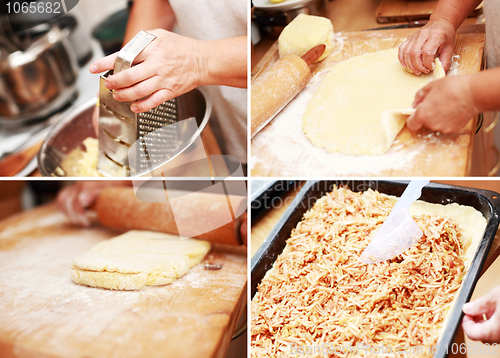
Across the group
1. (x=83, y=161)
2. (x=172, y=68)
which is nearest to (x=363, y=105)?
(x=172, y=68)

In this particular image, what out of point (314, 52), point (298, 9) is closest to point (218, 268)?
point (314, 52)

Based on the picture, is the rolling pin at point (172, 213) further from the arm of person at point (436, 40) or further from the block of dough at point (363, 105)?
the arm of person at point (436, 40)

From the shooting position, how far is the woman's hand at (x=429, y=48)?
0.64m

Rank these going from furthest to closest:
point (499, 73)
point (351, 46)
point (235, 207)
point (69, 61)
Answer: point (69, 61), point (351, 46), point (235, 207), point (499, 73)

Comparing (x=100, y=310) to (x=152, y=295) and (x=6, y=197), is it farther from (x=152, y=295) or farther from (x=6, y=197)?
(x=6, y=197)

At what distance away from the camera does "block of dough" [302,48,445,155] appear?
1.94 feet

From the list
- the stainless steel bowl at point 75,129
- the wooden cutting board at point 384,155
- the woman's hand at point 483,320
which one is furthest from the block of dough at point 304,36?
the woman's hand at point 483,320

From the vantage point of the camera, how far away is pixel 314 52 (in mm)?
784

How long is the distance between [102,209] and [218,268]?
1.23 feet

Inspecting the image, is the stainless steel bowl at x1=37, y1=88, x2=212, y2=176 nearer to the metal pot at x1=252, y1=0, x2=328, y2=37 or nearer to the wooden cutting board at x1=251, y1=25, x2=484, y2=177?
the wooden cutting board at x1=251, y1=25, x2=484, y2=177

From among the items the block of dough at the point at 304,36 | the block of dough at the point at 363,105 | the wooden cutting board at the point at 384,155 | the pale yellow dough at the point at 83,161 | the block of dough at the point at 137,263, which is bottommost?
the block of dough at the point at 137,263

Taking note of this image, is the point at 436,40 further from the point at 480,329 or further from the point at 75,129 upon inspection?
the point at 75,129

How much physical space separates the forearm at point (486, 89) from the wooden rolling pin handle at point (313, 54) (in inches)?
14.1

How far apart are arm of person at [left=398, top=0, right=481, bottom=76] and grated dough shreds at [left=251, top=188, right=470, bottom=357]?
1.00 ft
